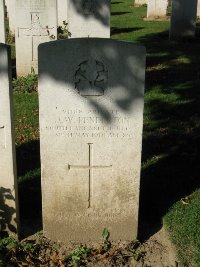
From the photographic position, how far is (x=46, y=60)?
376 centimetres

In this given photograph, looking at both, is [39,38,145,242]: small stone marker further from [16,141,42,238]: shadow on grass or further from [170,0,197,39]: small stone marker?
[170,0,197,39]: small stone marker

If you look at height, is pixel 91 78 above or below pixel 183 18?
below

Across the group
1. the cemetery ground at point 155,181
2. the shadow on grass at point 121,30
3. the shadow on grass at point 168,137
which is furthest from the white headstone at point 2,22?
the shadow on grass at point 121,30

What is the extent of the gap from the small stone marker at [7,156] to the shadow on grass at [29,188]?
0.27 meters

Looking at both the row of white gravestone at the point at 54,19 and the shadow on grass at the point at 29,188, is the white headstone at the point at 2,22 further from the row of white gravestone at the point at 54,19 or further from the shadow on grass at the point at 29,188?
the shadow on grass at the point at 29,188

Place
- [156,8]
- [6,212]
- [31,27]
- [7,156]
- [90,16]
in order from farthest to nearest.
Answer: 1. [156,8]
2. [31,27]
3. [90,16]
4. [6,212]
5. [7,156]

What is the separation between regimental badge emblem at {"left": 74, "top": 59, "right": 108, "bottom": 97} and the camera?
149 inches

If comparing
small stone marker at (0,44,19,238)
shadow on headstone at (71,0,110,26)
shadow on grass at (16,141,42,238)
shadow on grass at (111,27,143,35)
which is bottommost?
shadow on grass at (16,141,42,238)

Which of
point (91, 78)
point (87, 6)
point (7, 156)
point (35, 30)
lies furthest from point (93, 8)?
point (7, 156)

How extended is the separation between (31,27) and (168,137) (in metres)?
4.11

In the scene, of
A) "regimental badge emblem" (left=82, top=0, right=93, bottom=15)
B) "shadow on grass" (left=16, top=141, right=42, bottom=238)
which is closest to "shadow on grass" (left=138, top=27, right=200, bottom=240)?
"shadow on grass" (left=16, top=141, right=42, bottom=238)

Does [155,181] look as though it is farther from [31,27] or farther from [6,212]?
[31,27]

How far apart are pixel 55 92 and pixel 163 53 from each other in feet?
27.6

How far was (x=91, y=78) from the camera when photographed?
380 cm
